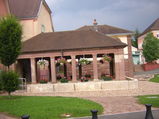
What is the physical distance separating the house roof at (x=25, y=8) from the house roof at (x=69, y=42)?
407cm

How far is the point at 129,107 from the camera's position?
1454cm

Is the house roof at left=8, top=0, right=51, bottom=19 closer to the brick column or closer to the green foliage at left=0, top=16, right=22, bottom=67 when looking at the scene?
the brick column

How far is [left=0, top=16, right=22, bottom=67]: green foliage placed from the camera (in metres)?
19.9

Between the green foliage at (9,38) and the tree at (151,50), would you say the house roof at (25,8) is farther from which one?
the tree at (151,50)

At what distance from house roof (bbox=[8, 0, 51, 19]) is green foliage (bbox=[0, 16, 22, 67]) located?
1327 centimetres

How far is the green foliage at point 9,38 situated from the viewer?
782 inches

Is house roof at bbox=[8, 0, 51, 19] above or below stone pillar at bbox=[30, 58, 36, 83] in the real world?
above

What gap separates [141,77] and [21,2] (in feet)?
57.8

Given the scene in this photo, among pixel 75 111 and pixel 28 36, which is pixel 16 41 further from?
pixel 28 36

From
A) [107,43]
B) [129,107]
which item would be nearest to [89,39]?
[107,43]

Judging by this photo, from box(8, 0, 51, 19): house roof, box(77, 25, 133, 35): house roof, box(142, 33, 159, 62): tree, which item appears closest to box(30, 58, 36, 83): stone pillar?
box(8, 0, 51, 19): house roof

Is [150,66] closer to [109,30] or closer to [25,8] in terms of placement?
[109,30]

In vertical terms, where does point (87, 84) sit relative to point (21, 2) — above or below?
below

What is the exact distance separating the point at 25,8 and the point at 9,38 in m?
15.4
